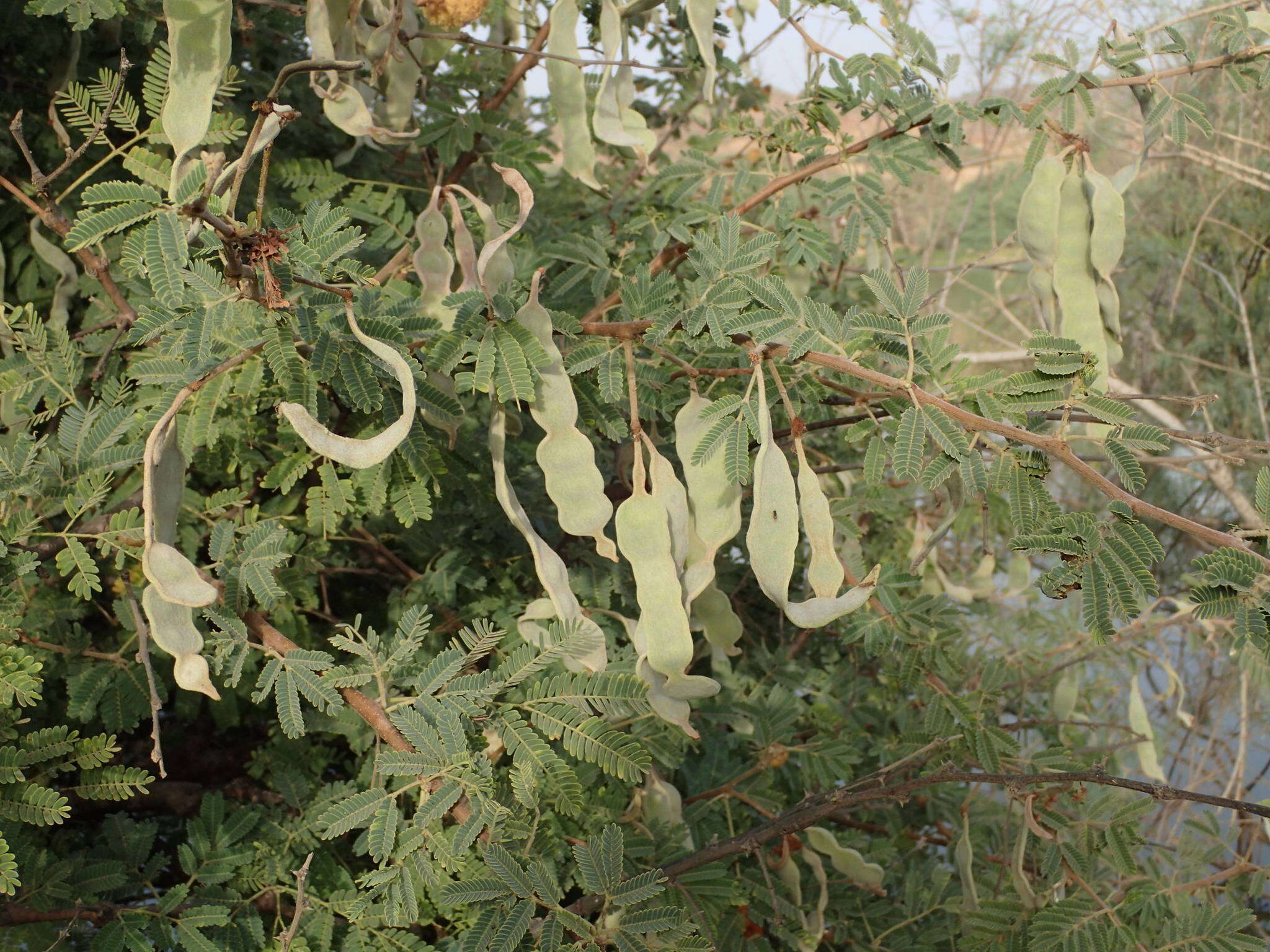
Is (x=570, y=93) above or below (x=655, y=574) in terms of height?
above

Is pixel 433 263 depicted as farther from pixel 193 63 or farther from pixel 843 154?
pixel 843 154

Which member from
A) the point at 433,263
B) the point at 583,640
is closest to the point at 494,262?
the point at 433,263

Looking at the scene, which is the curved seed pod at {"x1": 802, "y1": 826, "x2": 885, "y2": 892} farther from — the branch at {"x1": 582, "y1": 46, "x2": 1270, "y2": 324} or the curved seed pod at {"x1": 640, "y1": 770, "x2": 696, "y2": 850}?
the branch at {"x1": 582, "y1": 46, "x2": 1270, "y2": 324}

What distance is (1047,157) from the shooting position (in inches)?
49.7

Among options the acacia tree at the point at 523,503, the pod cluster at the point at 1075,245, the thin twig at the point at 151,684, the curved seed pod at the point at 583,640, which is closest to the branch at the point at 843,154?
the acacia tree at the point at 523,503

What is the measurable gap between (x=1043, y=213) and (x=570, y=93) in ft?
2.04

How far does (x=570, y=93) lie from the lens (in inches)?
56.1

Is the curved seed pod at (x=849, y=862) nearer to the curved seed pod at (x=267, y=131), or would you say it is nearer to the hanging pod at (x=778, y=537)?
the hanging pod at (x=778, y=537)

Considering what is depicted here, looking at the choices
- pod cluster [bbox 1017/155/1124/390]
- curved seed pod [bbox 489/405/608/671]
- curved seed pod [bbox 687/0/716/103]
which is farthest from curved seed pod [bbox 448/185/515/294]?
pod cluster [bbox 1017/155/1124/390]

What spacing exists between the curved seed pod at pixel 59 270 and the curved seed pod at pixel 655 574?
873 mm

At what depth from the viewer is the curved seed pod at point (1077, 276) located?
3.94 feet

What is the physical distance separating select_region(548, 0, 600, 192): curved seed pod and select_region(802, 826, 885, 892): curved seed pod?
3.14 ft

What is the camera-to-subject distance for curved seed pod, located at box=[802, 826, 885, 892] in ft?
4.83

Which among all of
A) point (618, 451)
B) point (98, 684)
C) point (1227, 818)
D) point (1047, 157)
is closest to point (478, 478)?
point (618, 451)
